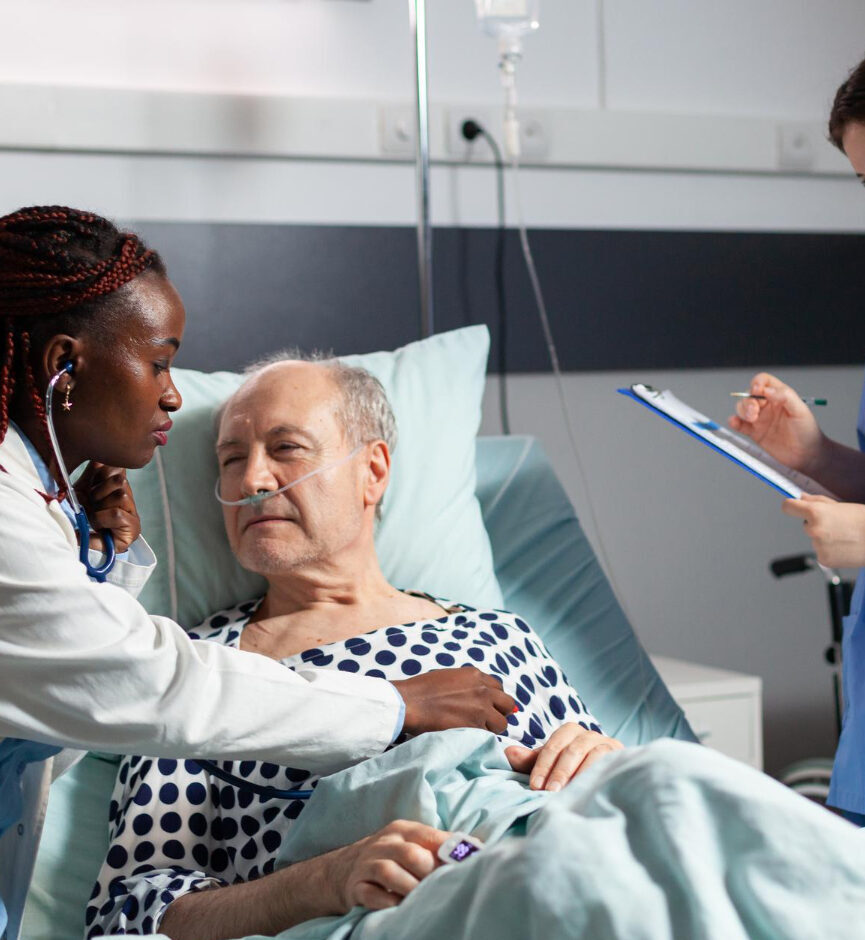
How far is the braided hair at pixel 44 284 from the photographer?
3.99 feet

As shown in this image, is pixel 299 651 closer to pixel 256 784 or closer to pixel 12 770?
pixel 256 784

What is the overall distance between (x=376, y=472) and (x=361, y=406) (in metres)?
0.11

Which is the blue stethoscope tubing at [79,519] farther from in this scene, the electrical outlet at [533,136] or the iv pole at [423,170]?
the electrical outlet at [533,136]

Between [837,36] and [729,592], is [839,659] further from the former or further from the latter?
[837,36]

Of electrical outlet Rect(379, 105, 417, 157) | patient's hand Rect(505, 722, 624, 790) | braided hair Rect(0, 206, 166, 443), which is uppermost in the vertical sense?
electrical outlet Rect(379, 105, 417, 157)

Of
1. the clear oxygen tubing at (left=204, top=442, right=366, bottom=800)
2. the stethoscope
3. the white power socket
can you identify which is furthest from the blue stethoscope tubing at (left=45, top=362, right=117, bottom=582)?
the white power socket

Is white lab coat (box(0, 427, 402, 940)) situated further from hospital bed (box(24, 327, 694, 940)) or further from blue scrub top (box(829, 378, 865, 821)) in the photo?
blue scrub top (box(829, 378, 865, 821))

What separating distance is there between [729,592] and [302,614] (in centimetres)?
144

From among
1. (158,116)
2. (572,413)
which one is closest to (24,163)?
(158,116)

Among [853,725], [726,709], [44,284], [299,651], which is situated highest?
[44,284]

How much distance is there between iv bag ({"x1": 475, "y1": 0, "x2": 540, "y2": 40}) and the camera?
237 centimetres

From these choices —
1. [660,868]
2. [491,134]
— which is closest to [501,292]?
[491,134]

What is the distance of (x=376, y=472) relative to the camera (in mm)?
1918

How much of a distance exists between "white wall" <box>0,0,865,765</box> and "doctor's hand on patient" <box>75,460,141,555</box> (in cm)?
104
